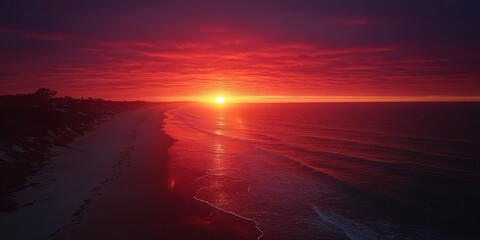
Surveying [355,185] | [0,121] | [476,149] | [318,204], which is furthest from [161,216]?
[476,149]

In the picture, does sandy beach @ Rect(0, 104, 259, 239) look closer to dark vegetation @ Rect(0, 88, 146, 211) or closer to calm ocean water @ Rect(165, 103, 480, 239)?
dark vegetation @ Rect(0, 88, 146, 211)

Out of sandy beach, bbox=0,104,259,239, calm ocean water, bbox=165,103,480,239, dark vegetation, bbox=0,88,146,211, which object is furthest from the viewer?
dark vegetation, bbox=0,88,146,211

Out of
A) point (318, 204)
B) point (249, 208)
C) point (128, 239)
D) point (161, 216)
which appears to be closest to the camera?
point (128, 239)

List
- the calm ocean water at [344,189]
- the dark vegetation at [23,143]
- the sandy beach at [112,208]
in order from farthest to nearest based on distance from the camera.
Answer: the dark vegetation at [23,143]
the calm ocean water at [344,189]
the sandy beach at [112,208]

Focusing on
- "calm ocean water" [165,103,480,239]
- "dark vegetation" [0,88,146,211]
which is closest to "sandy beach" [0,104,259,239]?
"dark vegetation" [0,88,146,211]

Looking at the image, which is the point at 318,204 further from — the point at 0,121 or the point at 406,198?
the point at 0,121

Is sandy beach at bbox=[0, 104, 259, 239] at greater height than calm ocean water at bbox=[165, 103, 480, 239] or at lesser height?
greater

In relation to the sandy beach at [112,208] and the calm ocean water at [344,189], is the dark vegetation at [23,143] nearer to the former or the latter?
the sandy beach at [112,208]

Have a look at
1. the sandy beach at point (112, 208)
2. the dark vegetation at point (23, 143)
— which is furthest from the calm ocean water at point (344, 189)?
the dark vegetation at point (23, 143)
